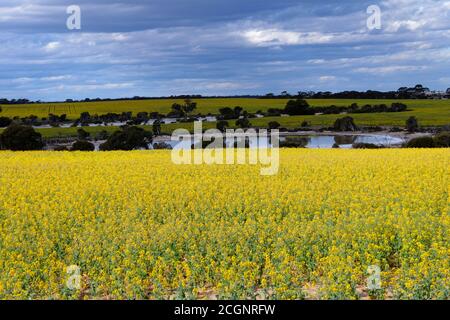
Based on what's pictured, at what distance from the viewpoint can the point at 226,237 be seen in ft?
38.1

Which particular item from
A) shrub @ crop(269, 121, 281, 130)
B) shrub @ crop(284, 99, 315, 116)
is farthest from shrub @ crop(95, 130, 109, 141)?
shrub @ crop(284, 99, 315, 116)

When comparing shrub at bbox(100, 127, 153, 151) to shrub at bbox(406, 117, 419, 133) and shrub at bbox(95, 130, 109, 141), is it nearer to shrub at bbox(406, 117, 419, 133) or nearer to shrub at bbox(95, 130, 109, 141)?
shrub at bbox(95, 130, 109, 141)

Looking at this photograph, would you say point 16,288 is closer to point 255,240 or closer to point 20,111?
point 255,240

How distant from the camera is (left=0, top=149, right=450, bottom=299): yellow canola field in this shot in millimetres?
9852

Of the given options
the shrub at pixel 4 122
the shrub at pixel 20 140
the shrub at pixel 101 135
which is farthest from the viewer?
the shrub at pixel 4 122

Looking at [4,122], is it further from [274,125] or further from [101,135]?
[274,125]

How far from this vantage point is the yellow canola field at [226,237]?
985 centimetres

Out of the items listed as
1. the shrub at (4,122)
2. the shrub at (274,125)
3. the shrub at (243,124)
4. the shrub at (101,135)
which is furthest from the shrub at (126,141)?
the shrub at (4,122)

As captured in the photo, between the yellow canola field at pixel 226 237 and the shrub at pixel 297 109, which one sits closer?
the yellow canola field at pixel 226 237

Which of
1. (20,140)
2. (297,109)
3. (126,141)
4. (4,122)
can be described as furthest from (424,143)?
(4,122)

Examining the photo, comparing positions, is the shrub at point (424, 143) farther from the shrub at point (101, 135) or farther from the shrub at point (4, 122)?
the shrub at point (4, 122)

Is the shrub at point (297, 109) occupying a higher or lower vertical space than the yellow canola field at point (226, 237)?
higher

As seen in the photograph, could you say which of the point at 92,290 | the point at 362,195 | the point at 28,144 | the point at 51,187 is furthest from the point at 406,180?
the point at 28,144
